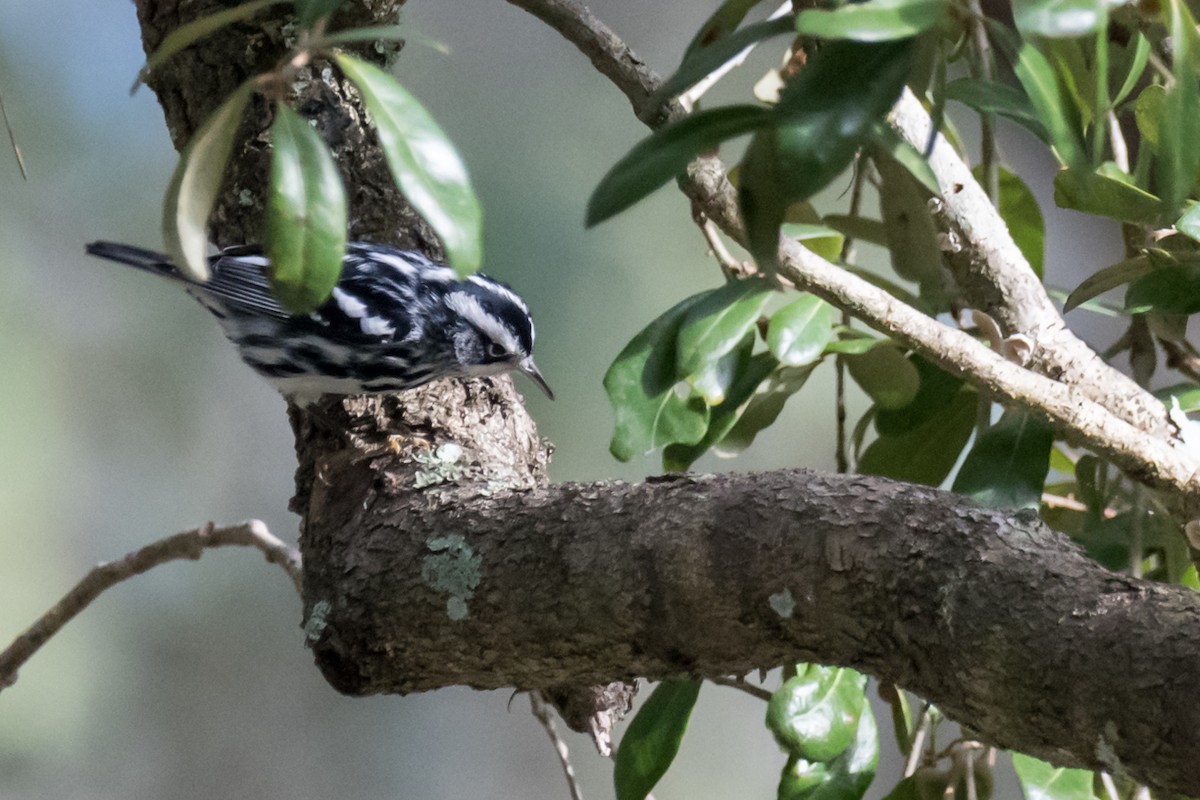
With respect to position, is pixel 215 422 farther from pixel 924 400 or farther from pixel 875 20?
pixel 875 20

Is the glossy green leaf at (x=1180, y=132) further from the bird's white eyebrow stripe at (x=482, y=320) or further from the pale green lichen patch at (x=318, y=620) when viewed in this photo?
the bird's white eyebrow stripe at (x=482, y=320)

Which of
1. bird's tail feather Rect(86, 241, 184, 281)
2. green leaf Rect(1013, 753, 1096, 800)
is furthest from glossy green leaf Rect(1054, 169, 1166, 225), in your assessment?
bird's tail feather Rect(86, 241, 184, 281)

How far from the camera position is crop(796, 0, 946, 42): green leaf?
1.59 ft

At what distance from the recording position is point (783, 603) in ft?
3.03

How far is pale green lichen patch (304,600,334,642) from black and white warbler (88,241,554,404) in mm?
409

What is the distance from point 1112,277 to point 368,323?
1.02 m

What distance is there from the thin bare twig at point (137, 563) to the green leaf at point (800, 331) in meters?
0.81

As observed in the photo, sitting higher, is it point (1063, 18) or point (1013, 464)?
point (1063, 18)

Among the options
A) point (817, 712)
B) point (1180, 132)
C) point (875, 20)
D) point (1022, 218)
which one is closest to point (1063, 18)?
point (875, 20)

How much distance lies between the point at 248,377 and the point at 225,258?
3.38 feet

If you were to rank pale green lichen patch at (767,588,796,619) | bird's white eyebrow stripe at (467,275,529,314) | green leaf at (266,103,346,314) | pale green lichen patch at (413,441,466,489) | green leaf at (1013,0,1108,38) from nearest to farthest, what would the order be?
1. green leaf at (1013,0,1108,38)
2. green leaf at (266,103,346,314)
3. pale green lichen patch at (767,588,796,619)
4. pale green lichen patch at (413,441,466,489)
5. bird's white eyebrow stripe at (467,275,529,314)

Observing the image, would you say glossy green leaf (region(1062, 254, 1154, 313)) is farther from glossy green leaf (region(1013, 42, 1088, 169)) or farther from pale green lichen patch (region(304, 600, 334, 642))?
pale green lichen patch (region(304, 600, 334, 642))

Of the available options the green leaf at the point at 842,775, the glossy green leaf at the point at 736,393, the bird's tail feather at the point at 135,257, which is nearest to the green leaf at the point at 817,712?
the green leaf at the point at 842,775

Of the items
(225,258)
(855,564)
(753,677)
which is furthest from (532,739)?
(855,564)
